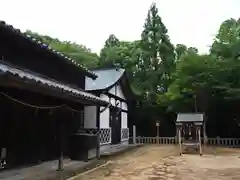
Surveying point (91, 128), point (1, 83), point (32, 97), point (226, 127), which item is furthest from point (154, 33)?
point (1, 83)

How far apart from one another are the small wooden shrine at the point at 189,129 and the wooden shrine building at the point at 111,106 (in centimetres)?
388

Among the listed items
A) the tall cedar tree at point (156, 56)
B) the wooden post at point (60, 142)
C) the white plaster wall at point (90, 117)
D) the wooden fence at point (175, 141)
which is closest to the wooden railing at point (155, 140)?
the wooden fence at point (175, 141)

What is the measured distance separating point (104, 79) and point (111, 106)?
12.3ft

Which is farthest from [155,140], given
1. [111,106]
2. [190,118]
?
[111,106]

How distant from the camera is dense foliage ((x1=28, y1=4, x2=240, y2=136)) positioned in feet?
62.6

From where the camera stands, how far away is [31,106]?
22.8 ft

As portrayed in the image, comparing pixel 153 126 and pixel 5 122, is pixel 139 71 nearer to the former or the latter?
pixel 153 126

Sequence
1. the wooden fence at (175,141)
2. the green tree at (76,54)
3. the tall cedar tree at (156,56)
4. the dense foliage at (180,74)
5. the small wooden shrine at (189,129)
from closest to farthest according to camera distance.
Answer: the small wooden shrine at (189,129), the dense foliage at (180,74), the wooden fence at (175,141), the tall cedar tree at (156,56), the green tree at (76,54)

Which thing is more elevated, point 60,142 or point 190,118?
point 190,118

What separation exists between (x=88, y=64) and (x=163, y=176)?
22.3m

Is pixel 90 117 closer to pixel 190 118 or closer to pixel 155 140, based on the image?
pixel 190 118

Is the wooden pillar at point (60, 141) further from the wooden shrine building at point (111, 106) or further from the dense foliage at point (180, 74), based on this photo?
the dense foliage at point (180, 74)

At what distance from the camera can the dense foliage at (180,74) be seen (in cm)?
1908

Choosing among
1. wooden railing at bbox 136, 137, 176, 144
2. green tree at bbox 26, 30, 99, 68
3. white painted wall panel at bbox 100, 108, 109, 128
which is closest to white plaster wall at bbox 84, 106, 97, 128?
white painted wall panel at bbox 100, 108, 109, 128
